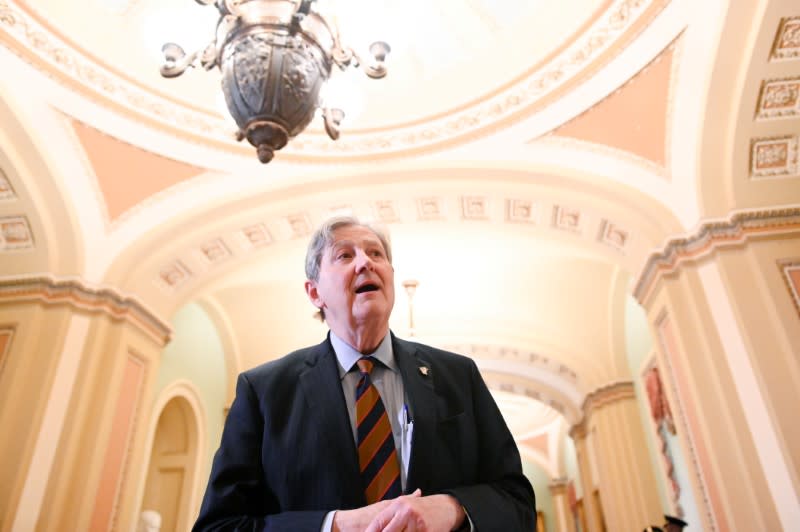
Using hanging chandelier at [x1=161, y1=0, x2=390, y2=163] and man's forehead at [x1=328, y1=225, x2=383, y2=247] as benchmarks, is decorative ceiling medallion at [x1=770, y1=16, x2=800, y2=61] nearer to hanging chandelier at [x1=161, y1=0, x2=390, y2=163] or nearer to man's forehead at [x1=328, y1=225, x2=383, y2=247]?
hanging chandelier at [x1=161, y1=0, x2=390, y2=163]

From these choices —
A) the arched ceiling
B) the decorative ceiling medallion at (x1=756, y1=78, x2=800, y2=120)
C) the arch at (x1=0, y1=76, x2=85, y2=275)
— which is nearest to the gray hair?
the arched ceiling

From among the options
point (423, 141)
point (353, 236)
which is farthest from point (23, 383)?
point (353, 236)

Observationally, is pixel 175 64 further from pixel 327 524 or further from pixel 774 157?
pixel 774 157

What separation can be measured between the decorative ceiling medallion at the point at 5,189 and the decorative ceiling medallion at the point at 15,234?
0.81ft

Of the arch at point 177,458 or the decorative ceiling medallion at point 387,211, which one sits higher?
the decorative ceiling medallion at point 387,211

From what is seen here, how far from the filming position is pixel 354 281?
56.5 inches

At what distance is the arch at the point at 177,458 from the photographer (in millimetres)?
8453

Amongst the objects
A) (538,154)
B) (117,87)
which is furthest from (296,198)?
(538,154)

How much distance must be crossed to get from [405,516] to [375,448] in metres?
0.25

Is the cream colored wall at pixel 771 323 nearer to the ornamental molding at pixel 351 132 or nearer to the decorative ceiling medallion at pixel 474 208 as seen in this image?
the ornamental molding at pixel 351 132

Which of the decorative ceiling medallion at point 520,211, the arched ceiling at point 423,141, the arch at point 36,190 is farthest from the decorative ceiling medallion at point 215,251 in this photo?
the decorative ceiling medallion at point 520,211

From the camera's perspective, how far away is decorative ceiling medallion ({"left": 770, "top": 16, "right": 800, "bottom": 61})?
4410 mm

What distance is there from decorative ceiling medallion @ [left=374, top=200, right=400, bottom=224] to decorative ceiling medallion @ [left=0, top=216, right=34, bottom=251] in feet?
12.7

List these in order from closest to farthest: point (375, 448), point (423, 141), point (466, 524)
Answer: point (466, 524) < point (375, 448) < point (423, 141)
